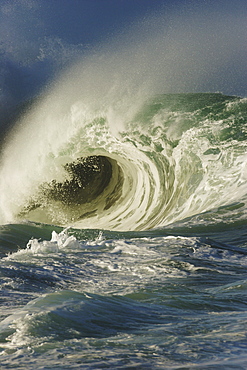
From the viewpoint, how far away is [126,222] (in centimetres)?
1658

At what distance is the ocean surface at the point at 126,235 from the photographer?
370 centimetres

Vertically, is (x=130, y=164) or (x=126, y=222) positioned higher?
(x=130, y=164)

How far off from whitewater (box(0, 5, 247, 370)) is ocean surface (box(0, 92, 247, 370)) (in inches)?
1.0

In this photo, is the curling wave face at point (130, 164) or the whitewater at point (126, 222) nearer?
the whitewater at point (126, 222)

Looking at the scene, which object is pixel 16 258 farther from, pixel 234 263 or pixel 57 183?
pixel 57 183

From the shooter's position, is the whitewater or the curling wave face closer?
the whitewater

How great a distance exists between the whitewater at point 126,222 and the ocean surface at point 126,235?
3 centimetres

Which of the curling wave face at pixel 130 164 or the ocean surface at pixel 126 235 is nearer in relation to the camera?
the ocean surface at pixel 126 235

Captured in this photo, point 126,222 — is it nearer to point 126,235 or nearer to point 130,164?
point 130,164

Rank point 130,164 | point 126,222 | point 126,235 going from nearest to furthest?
point 126,235 → point 126,222 → point 130,164

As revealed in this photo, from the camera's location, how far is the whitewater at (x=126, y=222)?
376 centimetres

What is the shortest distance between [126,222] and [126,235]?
5188 mm

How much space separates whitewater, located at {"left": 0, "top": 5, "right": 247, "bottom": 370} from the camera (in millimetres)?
3764

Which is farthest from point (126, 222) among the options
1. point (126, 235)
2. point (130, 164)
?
point (126, 235)
